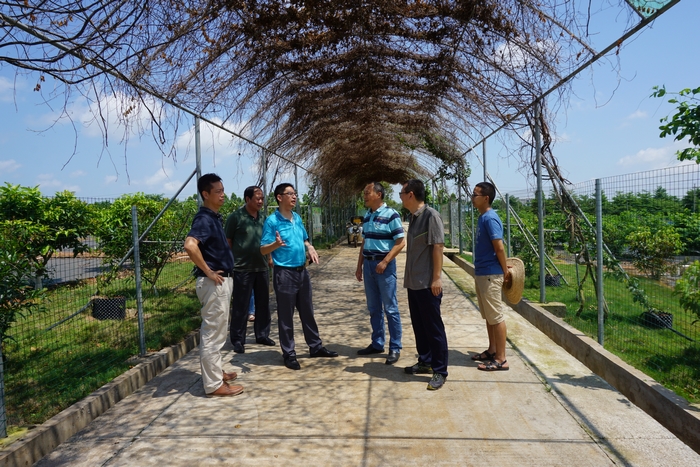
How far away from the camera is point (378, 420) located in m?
3.57

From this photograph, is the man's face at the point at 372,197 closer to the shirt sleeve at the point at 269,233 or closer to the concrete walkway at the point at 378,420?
the shirt sleeve at the point at 269,233

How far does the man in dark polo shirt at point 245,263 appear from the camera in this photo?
213 inches

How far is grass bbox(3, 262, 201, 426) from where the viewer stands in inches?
163

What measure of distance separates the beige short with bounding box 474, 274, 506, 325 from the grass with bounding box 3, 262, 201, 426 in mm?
3402

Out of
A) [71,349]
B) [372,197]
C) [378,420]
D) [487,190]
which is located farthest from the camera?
[71,349]

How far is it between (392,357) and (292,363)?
96cm

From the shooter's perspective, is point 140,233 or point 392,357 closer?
point 392,357

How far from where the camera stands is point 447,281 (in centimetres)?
1048

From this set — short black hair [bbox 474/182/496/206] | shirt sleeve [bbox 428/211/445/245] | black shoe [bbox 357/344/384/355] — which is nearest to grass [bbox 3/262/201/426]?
black shoe [bbox 357/344/384/355]

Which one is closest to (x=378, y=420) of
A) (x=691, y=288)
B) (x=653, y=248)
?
(x=691, y=288)

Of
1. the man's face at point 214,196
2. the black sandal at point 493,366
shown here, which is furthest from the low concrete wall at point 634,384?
the man's face at point 214,196

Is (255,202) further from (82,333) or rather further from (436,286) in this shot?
(82,333)

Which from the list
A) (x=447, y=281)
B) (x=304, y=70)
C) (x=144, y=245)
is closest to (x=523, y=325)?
(x=447, y=281)

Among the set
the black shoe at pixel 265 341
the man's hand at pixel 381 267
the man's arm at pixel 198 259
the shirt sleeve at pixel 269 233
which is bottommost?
the black shoe at pixel 265 341
